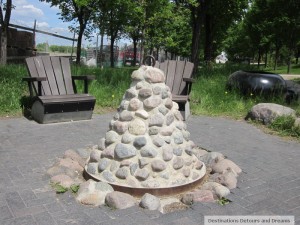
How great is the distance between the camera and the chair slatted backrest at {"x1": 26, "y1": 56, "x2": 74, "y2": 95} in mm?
6766

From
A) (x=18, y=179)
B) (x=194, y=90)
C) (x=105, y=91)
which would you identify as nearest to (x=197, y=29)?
(x=194, y=90)

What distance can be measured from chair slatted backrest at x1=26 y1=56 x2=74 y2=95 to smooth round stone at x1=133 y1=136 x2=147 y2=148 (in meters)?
3.90

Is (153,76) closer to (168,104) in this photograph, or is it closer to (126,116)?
(168,104)

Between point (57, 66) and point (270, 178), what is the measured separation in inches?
188

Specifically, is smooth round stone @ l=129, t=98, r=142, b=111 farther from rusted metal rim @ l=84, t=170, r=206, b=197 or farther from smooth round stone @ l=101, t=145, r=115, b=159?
rusted metal rim @ l=84, t=170, r=206, b=197

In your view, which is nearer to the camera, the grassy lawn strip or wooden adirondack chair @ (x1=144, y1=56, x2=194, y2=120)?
the grassy lawn strip

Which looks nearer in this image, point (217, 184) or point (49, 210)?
point (49, 210)

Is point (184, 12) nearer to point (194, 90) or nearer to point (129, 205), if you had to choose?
point (194, 90)

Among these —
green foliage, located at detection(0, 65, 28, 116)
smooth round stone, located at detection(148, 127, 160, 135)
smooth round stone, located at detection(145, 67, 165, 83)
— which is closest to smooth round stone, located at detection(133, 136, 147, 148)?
smooth round stone, located at detection(148, 127, 160, 135)

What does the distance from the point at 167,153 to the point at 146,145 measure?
221mm

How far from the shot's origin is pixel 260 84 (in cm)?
882

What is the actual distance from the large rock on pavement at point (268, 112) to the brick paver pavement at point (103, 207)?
1.12ft

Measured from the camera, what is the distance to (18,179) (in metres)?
3.61

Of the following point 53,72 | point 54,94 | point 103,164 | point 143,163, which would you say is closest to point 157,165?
point 143,163
